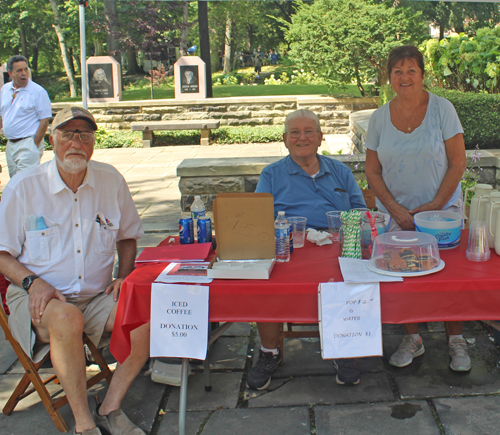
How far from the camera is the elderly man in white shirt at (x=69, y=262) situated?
2311 millimetres

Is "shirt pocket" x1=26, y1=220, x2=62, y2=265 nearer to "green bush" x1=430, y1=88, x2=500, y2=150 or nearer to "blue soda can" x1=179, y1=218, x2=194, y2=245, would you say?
"blue soda can" x1=179, y1=218, x2=194, y2=245

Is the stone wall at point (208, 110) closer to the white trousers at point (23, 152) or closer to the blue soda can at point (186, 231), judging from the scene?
the white trousers at point (23, 152)

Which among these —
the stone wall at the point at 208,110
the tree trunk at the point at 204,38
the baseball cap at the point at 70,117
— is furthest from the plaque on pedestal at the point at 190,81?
the baseball cap at the point at 70,117

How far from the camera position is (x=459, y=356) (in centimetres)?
281

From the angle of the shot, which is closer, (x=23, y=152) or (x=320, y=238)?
(x=320, y=238)

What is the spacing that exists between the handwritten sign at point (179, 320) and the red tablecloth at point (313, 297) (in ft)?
0.14

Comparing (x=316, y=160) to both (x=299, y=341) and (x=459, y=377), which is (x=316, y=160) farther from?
(x=459, y=377)

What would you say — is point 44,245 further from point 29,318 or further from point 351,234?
point 351,234

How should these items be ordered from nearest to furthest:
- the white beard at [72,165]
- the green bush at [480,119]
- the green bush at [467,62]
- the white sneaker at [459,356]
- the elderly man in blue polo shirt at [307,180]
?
the white beard at [72,165]
the white sneaker at [459,356]
the elderly man in blue polo shirt at [307,180]
the green bush at [480,119]
the green bush at [467,62]

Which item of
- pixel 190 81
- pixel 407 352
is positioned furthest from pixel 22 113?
pixel 190 81

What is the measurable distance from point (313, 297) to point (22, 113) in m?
5.03

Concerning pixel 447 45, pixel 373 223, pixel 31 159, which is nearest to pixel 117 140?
pixel 31 159

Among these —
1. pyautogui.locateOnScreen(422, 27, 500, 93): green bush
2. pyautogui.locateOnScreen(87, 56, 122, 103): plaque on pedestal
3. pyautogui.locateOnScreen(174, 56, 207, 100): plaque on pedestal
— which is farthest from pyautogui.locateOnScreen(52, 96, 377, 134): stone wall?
pyautogui.locateOnScreen(422, 27, 500, 93): green bush

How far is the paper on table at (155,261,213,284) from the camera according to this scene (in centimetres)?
217
